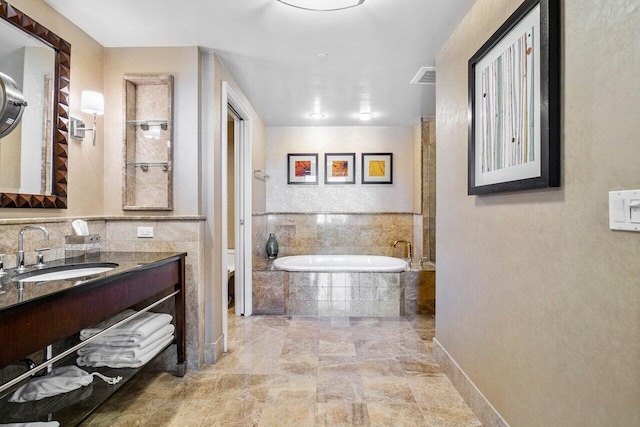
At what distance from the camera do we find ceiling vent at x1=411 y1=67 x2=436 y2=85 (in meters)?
2.93

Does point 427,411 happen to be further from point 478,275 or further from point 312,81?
point 312,81

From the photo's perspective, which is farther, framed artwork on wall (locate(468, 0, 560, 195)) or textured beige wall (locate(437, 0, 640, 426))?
framed artwork on wall (locate(468, 0, 560, 195))

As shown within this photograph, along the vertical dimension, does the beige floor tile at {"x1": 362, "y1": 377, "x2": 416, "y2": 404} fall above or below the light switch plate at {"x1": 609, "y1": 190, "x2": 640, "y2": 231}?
below

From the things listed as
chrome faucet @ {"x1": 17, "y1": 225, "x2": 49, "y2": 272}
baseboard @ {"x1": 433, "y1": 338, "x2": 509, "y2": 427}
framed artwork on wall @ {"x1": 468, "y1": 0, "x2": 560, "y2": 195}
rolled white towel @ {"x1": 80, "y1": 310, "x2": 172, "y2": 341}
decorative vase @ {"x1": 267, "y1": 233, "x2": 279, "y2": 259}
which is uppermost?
framed artwork on wall @ {"x1": 468, "y1": 0, "x2": 560, "y2": 195}

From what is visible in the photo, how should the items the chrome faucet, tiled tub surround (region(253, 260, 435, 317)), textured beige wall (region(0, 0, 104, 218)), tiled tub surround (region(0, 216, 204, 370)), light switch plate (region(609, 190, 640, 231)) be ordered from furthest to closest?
tiled tub surround (region(253, 260, 435, 317)), tiled tub surround (region(0, 216, 204, 370)), textured beige wall (region(0, 0, 104, 218)), the chrome faucet, light switch plate (region(609, 190, 640, 231))

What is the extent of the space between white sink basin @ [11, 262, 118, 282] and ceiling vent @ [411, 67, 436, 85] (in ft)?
8.65

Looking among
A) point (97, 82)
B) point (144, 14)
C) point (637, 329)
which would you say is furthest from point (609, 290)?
point (97, 82)

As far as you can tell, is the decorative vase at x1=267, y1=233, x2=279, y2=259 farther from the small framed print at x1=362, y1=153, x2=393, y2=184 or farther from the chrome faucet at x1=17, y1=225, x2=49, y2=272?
the chrome faucet at x1=17, y1=225, x2=49, y2=272

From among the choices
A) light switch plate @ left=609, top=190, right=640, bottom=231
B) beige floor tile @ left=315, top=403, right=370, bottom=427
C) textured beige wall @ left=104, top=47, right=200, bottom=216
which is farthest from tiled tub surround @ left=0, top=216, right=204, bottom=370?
light switch plate @ left=609, top=190, right=640, bottom=231

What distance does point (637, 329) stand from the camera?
951 millimetres

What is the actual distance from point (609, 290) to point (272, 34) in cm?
226

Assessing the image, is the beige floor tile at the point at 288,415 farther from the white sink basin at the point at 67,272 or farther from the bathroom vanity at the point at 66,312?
the white sink basin at the point at 67,272

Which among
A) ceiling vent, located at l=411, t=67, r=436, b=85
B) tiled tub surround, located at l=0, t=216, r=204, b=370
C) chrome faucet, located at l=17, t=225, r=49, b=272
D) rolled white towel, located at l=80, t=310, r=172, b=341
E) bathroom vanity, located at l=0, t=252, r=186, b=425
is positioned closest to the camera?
bathroom vanity, located at l=0, t=252, r=186, b=425

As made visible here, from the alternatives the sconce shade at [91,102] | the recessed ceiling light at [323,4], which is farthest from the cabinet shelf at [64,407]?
the recessed ceiling light at [323,4]
